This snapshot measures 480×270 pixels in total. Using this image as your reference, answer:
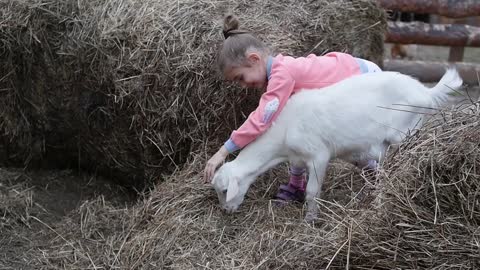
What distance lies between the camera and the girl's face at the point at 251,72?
4.54m

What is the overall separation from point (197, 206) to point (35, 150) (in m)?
2.09

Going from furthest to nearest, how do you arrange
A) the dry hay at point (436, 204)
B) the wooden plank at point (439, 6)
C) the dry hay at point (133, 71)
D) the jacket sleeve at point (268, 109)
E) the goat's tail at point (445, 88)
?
the wooden plank at point (439, 6) → the dry hay at point (133, 71) → the goat's tail at point (445, 88) → the jacket sleeve at point (268, 109) → the dry hay at point (436, 204)

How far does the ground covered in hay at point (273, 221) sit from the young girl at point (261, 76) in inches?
12.6

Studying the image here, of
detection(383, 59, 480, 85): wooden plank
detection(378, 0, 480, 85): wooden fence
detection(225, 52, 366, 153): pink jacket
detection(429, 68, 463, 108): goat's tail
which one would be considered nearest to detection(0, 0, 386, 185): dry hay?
detection(225, 52, 366, 153): pink jacket

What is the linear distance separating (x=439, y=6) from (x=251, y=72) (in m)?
5.47

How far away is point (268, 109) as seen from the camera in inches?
176

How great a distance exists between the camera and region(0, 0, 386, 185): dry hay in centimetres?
530

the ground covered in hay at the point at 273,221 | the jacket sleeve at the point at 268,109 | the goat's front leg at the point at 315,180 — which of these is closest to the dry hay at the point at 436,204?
the ground covered in hay at the point at 273,221

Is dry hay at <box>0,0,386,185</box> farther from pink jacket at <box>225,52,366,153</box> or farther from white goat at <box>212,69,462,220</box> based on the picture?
white goat at <box>212,69,462,220</box>

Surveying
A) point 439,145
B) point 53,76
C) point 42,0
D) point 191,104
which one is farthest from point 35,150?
point 439,145

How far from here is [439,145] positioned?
3.70m

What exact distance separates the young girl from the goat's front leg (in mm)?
212

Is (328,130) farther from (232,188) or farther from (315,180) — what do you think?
(232,188)

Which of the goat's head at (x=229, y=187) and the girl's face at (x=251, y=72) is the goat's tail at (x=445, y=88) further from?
the goat's head at (x=229, y=187)
